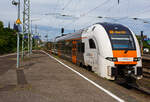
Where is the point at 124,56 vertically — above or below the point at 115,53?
below

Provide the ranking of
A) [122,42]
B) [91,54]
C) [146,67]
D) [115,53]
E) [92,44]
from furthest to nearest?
[146,67]
[91,54]
[92,44]
[122,42]
[115,53]

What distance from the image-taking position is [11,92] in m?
6.44

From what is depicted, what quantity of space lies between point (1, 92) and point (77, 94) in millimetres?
2698

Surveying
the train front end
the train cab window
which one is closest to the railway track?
the train front end

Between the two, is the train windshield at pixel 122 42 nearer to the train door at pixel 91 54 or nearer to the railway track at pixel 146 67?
the train door at pixel 91 54

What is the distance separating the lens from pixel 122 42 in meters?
9.55

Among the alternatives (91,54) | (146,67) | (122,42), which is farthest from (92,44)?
(146,67)

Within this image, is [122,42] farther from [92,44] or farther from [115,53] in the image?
[92,44]

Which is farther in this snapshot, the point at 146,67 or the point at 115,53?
the point at 146,67

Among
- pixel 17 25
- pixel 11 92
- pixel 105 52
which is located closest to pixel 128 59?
pixel 105 52

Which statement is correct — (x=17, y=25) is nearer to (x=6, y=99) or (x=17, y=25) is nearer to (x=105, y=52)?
(x=105, y=52)

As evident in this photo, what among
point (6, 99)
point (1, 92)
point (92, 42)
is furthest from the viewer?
point (92, 42)

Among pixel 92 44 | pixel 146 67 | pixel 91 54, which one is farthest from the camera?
pixel 146 67

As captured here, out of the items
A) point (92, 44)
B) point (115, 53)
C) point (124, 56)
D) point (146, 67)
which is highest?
point (92, 44)
